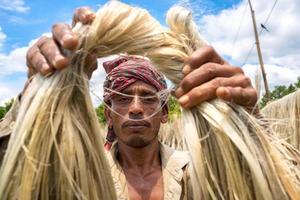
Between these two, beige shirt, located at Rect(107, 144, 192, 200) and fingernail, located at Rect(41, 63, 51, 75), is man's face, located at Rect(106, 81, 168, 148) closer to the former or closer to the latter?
beige shirt, located at Rect(107, 144, 192, 200)

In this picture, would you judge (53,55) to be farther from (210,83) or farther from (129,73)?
(129,73)

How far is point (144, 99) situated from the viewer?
262 cm

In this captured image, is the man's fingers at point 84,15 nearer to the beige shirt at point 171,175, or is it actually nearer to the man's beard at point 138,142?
the beige shirt at point 171,175

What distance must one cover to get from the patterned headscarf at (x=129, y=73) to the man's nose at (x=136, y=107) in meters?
0.09

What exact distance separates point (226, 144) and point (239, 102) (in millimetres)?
165

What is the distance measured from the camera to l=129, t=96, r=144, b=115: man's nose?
2.57 metres

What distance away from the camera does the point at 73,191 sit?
169cm

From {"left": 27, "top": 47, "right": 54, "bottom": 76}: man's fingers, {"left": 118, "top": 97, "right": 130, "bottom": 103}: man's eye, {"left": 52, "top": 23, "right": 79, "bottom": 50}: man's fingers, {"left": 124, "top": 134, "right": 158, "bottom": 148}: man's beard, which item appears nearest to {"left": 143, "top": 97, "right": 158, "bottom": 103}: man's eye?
{"left": 118, "top": 97, "right": 130, "bottom": 103}: man's eye

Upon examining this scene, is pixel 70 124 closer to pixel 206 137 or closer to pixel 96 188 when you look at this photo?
pixel 96 188

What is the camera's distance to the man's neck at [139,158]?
117 inches

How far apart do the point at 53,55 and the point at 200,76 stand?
50 centimetres

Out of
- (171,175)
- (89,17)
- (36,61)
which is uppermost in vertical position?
(89,17)

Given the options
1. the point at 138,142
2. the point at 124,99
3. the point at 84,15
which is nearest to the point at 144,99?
the point at 124,99

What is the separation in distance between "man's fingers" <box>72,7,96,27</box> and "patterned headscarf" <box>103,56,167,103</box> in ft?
2.41
